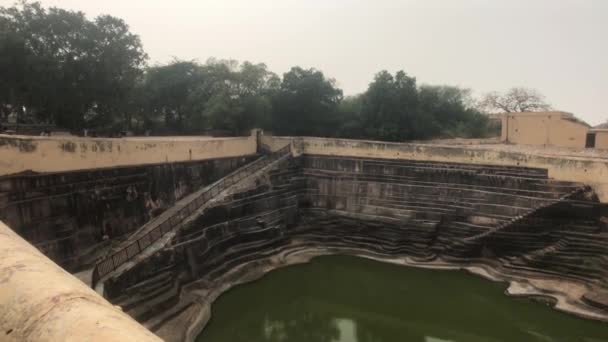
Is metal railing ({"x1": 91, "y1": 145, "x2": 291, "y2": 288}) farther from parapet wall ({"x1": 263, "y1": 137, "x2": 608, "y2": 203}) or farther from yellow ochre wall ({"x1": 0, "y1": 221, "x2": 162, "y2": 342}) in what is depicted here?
yellow ochre wall ({"x1": 0, "y1": 221, "x2": 162, "y2": 342})

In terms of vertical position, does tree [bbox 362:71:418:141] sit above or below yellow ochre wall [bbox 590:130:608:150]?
above

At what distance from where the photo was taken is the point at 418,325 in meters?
8.42

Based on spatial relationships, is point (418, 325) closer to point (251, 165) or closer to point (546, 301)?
point (546, 301)

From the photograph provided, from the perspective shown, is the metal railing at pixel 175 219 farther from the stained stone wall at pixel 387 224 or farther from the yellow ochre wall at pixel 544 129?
the yellow ochre wall at pixel 544 129

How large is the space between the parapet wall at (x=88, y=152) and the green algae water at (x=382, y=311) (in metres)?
4.16

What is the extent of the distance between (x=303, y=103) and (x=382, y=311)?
11894 mm

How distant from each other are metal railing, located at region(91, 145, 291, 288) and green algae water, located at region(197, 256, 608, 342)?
7.19 ft

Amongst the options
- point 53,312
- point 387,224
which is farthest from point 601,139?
point 53,312

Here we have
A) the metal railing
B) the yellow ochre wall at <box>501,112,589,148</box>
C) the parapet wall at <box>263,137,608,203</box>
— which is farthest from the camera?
the yellow ochre wall at <box>501,112,589,148</box>

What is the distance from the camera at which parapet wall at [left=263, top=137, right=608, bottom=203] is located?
32.6 ft

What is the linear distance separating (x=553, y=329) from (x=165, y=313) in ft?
27.2

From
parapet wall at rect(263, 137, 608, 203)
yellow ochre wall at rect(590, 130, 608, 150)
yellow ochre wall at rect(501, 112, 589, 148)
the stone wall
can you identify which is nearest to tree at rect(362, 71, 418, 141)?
yellow ochre wall at rect(501, 112, 589, 148)

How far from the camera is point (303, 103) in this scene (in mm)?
18578

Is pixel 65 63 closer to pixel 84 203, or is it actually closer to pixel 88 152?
pixel 88 152
